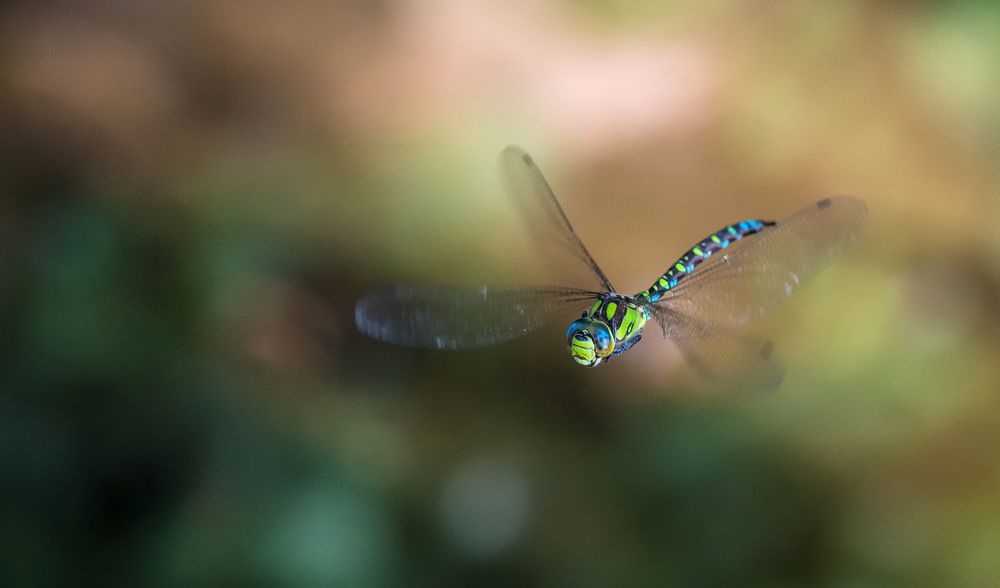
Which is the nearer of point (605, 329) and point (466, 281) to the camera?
point (605, 329)

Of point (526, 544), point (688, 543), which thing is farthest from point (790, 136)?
point (526, 544)

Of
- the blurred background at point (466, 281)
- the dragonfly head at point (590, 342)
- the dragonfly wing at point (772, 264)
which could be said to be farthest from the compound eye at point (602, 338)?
the blurred background at point (466, 281)

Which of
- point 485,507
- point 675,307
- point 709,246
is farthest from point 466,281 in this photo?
point 675,307

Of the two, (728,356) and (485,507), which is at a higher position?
(485,507)

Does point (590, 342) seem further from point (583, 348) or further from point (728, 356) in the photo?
point (728, 356)

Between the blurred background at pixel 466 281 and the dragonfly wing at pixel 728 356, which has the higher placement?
the blurred background at pixel 466 281

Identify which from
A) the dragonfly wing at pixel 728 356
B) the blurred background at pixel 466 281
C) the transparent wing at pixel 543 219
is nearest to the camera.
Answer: the dragonfly wing at pixel 728 356

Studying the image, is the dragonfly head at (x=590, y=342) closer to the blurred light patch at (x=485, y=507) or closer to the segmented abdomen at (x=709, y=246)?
the segmented abdomen at (x=709, y=246)
